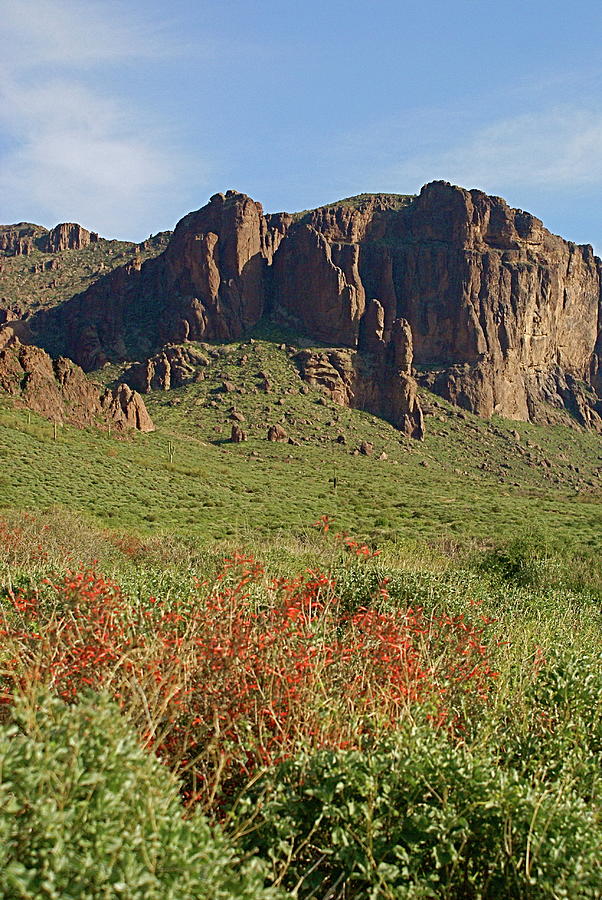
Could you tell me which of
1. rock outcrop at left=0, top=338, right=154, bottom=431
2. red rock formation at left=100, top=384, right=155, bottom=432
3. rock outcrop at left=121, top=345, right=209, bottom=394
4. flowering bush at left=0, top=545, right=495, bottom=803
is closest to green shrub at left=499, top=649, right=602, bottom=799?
flowering bush at left=0, top=545, right=495, bottom=803

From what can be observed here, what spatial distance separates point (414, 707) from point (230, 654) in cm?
128

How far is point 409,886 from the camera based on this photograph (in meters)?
2.71

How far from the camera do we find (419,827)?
9.54ft

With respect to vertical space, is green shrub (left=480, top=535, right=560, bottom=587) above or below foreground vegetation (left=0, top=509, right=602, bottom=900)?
below

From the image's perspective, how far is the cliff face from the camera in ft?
254

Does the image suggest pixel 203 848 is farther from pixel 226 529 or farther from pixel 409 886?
pixel 226 529

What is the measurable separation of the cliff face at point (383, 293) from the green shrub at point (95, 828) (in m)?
70.5

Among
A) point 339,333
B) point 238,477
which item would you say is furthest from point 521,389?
point 238,477

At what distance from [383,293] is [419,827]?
84.3 metres

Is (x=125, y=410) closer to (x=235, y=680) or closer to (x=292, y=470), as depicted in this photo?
(x=292, y=470)

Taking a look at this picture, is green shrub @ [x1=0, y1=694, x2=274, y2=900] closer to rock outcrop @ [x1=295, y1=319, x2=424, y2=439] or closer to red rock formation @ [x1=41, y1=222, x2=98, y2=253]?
rock outcrop @ [x1=295, y1=319, x2=424, y2=439]

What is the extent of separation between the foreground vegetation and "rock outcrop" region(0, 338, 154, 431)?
128 ft

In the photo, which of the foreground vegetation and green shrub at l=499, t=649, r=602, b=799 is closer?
the foreground vegetation

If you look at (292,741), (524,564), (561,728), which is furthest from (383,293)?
(292,741)
